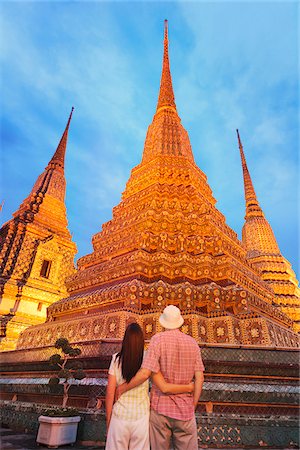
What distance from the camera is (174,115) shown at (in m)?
16.8

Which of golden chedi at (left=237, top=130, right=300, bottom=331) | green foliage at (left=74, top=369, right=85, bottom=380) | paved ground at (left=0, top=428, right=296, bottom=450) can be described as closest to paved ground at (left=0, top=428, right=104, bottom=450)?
paved ground at (left=0, top=428, right=296, bottom=450)

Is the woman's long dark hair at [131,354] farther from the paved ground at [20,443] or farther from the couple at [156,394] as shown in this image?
the paved ground at [20,443]

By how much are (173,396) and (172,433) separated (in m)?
0.32

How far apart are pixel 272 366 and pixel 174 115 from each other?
15.1 meters

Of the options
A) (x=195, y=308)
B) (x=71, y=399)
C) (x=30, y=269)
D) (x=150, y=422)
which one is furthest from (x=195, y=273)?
(x=30, y=269)

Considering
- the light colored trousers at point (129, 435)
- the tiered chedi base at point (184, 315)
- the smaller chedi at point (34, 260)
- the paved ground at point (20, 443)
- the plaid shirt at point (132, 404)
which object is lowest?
the paved ground at point (20, 443)

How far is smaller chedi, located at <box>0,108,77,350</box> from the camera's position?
13875 mm

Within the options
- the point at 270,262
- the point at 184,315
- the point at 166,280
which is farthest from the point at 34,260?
the point at 270,262

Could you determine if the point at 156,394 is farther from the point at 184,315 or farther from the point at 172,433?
the point at 184,315

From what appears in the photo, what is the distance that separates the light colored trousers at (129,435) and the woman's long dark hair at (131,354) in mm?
321

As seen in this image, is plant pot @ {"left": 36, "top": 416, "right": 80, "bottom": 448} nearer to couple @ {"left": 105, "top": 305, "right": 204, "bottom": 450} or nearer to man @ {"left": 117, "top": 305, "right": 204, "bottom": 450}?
couple @ {"left": 105, "top": 305, "right": 204, "bottom": 450}

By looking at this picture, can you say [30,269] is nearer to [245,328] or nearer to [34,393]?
[34,393]

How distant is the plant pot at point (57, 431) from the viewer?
12.0 ft

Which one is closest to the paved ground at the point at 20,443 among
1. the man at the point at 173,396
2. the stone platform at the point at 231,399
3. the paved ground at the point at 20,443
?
the paved ground at the point at 20,443
